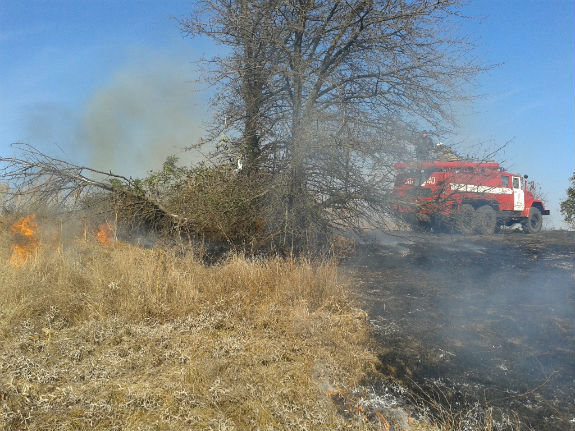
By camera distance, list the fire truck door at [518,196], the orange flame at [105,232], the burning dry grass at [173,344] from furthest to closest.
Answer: the fire truck door at [518,196], the orange flame at [105,232], the burning dry grass at [173,344]

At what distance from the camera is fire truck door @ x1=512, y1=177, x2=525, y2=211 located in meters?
14.2

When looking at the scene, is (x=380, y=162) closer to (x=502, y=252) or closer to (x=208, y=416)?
(x=502, y=252)

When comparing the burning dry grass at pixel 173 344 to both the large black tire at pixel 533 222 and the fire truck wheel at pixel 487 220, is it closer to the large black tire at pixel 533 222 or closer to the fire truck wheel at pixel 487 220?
the fire truck wheel at pixel 487 220

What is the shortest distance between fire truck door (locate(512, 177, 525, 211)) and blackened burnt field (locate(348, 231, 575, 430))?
18.9ft

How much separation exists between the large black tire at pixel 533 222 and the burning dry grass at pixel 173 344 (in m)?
11.4

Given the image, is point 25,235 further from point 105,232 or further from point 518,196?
point 518,196

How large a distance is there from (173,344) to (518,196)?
44.7ft

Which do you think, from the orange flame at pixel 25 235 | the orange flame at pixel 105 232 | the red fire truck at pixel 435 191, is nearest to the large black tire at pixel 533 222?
the red fire truck at pixel 435 191

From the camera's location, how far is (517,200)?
47.0 feet

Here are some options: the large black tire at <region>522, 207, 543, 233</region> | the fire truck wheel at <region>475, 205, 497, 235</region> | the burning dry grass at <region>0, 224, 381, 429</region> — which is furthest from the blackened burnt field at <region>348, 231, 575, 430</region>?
the large black tire at <region>522, 207, 543, 233</region>

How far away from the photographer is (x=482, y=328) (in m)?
4.95

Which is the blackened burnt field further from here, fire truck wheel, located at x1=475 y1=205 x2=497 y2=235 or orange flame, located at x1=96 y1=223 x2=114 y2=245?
orange flame, located at x1=96 y1=223 x2=114 y2=245

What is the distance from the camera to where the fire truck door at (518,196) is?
14219mm

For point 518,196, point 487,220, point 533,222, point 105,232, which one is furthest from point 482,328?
point 533,222
